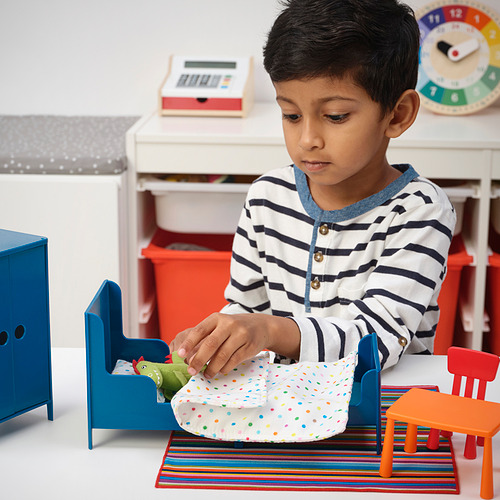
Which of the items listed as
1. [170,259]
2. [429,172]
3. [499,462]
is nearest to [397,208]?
[499,462]

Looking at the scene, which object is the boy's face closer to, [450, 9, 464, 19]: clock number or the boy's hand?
the boy's hand

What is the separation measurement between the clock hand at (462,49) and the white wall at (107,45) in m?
0.51

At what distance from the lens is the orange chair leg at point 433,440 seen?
2.23 feet

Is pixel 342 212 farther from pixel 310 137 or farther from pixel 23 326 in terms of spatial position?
pixel 23 326

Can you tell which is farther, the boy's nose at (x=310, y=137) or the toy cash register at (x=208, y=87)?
the toy cash register at (x=208, y=87)

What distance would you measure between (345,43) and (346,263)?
303 mm

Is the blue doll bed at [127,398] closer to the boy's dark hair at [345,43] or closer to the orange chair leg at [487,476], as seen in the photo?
the orange chair leg at [487,476]

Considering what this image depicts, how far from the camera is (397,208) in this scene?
3.31ft

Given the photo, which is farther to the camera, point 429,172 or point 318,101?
point 429,172

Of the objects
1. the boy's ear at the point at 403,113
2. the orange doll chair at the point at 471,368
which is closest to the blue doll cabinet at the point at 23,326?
the orange doll chair at the point at 471,368

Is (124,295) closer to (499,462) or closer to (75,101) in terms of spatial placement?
(75,101)

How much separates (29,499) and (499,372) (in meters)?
0.54

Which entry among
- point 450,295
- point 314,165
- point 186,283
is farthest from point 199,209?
point 314,165

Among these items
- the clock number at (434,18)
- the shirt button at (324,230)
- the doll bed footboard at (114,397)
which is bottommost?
the doll bed footboard at (114,397)
